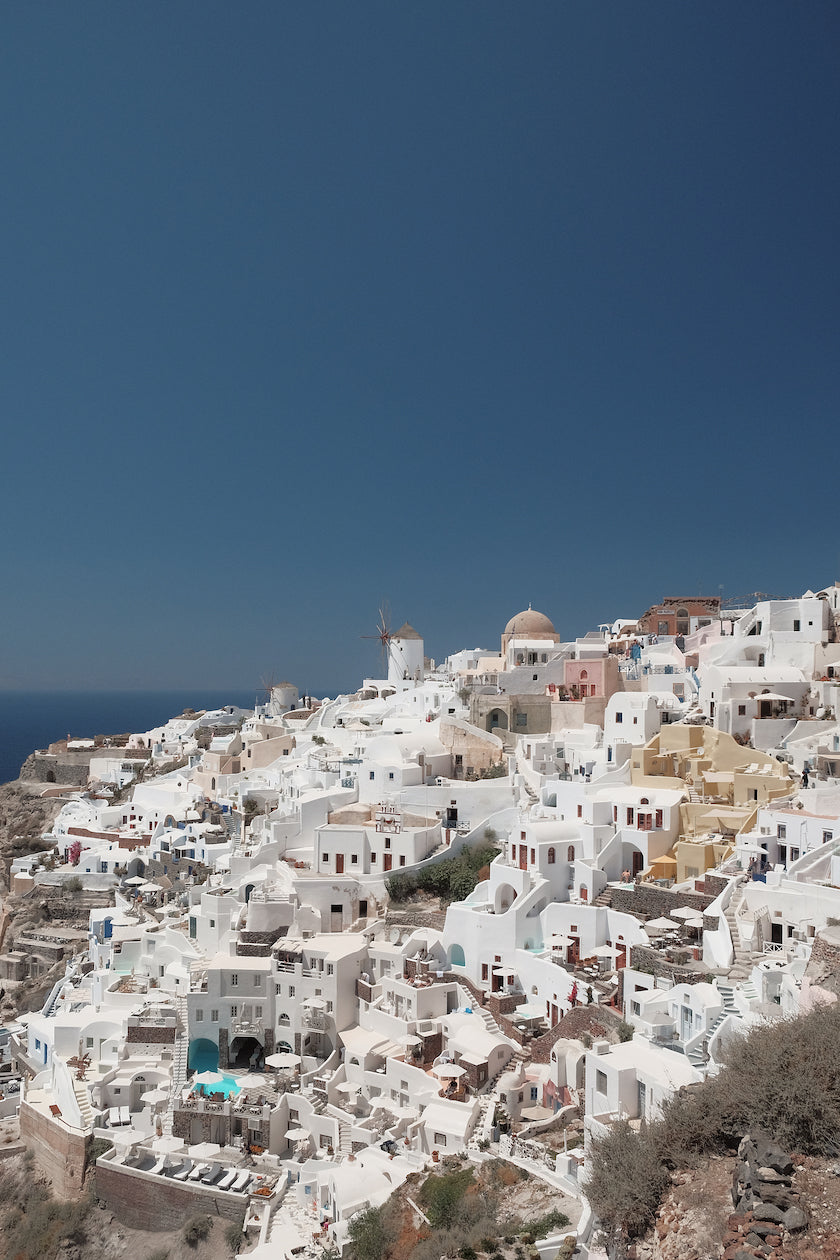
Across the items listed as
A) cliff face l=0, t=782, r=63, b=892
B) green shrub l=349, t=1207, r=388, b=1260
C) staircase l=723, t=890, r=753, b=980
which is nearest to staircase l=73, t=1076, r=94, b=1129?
green shrub l=349, t=1207, r=388, b=1260

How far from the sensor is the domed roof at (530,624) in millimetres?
44844

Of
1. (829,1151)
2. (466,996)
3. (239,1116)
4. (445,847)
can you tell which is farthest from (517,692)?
(829,1151)

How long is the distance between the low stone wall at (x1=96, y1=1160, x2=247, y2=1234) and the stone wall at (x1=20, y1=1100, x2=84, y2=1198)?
0.81 m

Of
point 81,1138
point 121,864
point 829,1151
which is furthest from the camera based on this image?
point 121,864

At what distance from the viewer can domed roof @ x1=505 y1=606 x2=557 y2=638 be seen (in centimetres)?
4484

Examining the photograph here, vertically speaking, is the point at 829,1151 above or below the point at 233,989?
above

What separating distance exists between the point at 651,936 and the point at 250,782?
21.1 metres

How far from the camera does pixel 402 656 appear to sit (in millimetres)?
52469

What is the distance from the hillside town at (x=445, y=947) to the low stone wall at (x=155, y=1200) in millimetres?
60

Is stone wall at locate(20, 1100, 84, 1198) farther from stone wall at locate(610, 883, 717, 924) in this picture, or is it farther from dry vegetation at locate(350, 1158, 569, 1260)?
stone wall at locate(610, 883, 717, 924)

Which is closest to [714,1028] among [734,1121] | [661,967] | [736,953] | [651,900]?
[736,953]

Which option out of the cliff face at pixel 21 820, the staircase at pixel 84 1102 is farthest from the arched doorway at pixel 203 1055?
the cliff face at pixel 21 820

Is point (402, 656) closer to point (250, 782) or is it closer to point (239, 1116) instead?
point (250, 782)

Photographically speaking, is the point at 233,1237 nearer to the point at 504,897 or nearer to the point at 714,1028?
the point at 504,897
